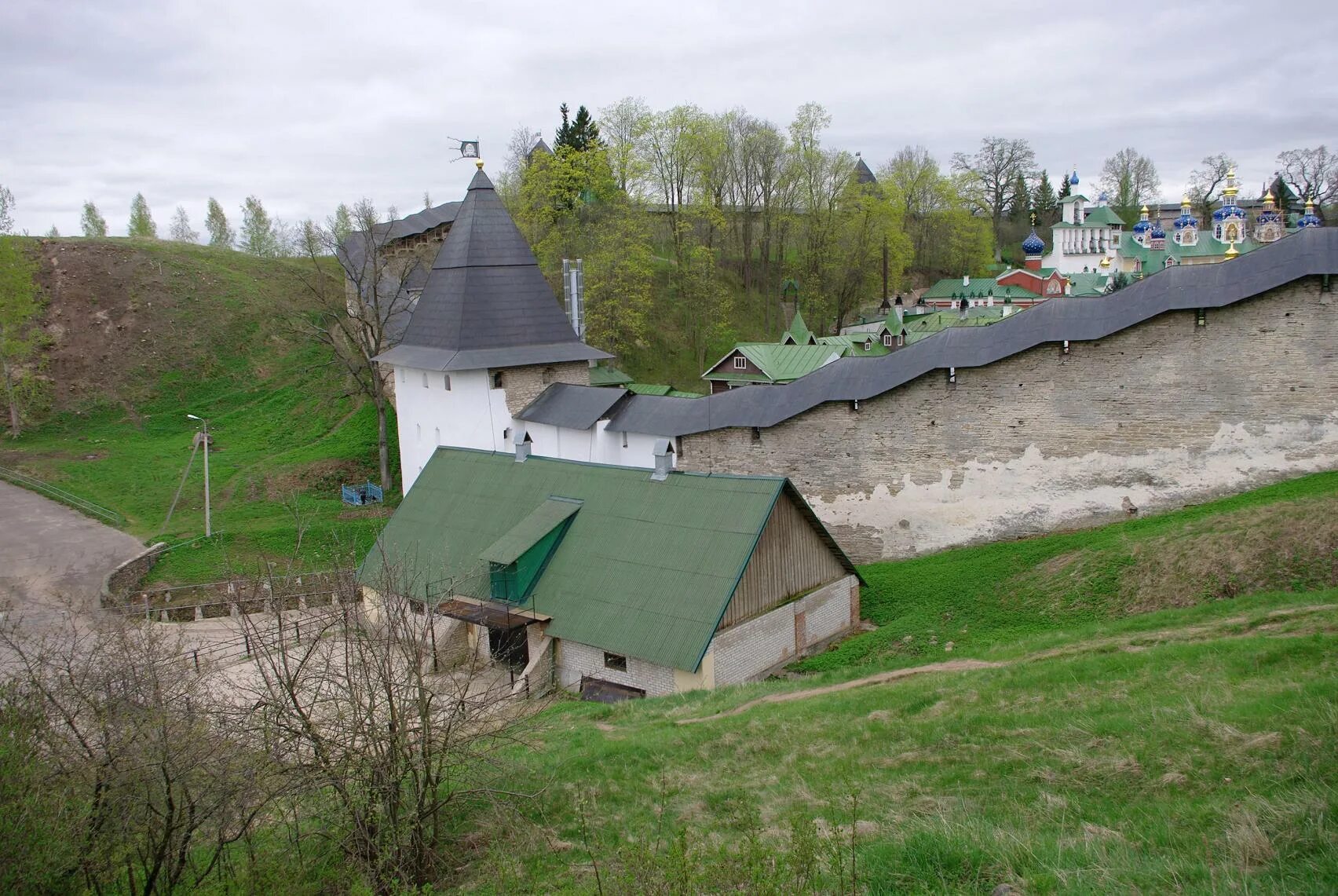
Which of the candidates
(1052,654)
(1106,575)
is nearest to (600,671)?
(1052,654)

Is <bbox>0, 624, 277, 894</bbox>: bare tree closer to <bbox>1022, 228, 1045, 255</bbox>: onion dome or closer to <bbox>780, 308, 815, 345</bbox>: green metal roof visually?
<bbox>780, 308, 815, 345</bbox>: green metal roof

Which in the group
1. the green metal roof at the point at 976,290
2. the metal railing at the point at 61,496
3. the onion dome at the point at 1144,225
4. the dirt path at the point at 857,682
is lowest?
the dirt path at the point at 857,682

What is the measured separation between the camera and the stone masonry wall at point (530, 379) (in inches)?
845

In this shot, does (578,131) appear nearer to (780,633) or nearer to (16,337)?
(16,337)

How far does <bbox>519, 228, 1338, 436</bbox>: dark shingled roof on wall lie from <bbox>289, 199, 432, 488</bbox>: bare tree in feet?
31.0

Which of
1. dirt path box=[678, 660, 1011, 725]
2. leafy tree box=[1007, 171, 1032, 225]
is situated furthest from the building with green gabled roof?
leafy tree box=[1007, 171, 1032, 225]

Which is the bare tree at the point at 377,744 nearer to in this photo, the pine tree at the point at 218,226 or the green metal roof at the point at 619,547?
the green metal roof at the point at 619,547

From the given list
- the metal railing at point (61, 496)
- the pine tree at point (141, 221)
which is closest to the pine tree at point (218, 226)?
the pine tree at point (141, 221)

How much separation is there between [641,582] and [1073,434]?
7.89m

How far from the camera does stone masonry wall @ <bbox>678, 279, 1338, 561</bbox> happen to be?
14.8m

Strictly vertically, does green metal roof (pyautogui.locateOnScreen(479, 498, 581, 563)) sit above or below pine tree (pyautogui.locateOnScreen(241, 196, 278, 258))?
below

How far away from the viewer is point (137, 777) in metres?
6.50

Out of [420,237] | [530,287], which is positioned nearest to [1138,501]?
[530,287]

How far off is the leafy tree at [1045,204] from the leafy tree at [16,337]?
7406cm
